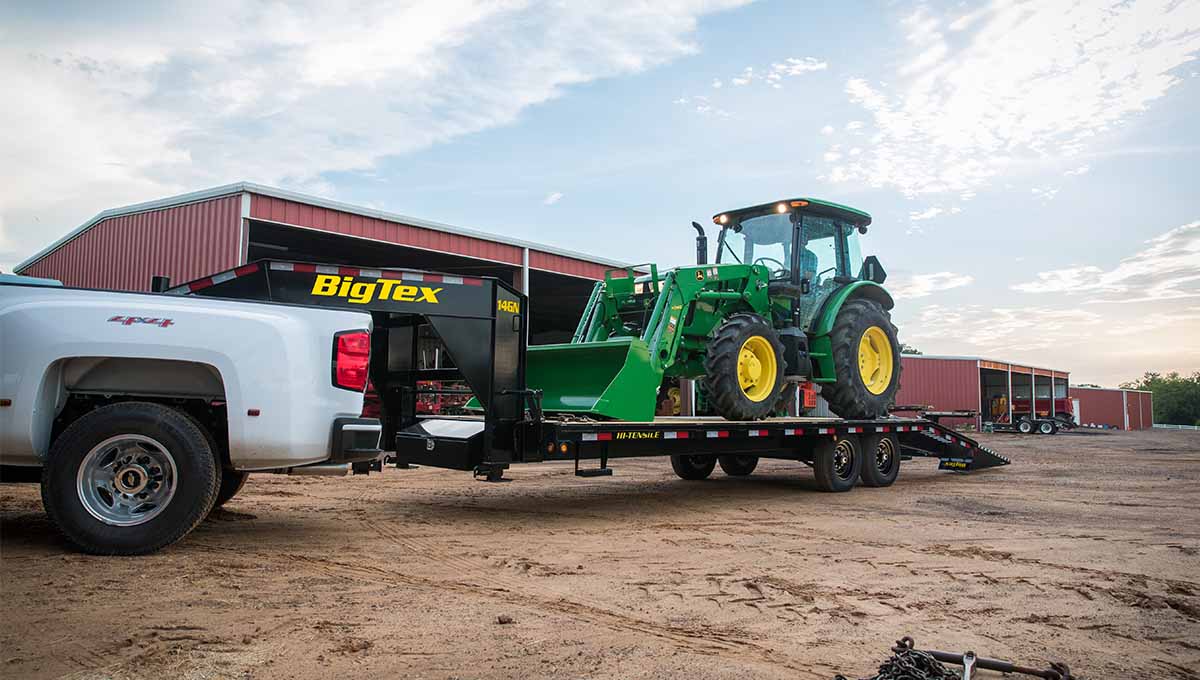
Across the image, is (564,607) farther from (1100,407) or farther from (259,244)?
(1100,407)

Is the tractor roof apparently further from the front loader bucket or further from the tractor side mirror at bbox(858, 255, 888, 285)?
the front loader bucket

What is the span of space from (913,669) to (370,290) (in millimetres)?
4511

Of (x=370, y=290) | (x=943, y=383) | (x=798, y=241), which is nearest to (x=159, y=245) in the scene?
(x=370, y=290)

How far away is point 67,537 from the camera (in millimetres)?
5078

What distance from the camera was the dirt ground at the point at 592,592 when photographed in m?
3.63

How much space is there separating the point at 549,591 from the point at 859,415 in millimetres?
6912

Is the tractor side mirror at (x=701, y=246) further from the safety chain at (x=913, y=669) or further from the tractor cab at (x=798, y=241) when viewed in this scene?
the safety chain at (x=913, y=669)

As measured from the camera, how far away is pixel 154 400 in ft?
18.2

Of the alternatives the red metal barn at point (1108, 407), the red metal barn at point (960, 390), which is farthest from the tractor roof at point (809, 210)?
the red metal barn at point (1108, 407)

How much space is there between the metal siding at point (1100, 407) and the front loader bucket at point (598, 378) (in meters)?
50.9

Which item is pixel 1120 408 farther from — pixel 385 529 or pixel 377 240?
pixel 385 529

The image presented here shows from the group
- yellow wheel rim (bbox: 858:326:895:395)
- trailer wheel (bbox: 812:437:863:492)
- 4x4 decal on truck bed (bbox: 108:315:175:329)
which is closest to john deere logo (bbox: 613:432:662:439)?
trailer wheel (bbox: 812:437:863:492)

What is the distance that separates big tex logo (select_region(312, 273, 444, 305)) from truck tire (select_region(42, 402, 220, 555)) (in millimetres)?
1354

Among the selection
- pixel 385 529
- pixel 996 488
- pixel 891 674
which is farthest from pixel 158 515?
pixel 996 488
